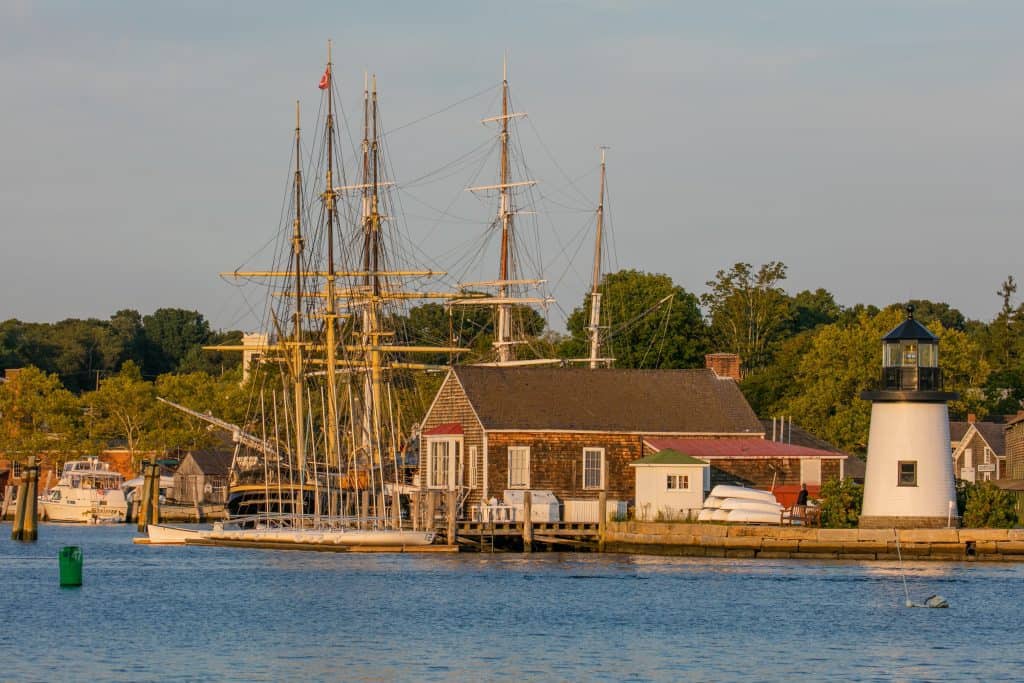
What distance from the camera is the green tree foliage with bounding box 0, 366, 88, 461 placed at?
112438 millimetres

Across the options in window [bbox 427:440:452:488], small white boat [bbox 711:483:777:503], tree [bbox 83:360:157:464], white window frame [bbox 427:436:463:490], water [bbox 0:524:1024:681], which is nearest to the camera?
water [bbox 0:524:1024:681]

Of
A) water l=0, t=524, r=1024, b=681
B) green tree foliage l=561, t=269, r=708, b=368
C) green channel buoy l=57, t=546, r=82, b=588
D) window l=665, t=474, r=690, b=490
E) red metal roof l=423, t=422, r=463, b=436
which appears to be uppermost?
green tree foliage l=561, t=269, r=708, b=368

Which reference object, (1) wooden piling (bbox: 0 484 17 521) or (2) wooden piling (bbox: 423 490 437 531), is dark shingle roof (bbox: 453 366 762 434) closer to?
(2) wooden piling (bbox: 423 490 437 531)

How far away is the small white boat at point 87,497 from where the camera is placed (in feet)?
329

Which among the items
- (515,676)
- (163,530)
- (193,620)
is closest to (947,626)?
(515,676)

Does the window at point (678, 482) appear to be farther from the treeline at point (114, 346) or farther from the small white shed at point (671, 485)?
the treeline at point (114, 346)

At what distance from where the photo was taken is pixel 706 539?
192 ft

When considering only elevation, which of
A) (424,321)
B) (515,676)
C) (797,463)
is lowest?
(515,676)

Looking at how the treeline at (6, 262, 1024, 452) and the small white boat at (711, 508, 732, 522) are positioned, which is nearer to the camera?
the small white boat at (711, 508, 732, 522)

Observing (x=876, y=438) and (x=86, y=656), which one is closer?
(x=86, y=656)

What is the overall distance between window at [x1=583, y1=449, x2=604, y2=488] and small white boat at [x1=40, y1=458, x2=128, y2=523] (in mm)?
42667

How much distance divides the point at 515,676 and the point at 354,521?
2925cm

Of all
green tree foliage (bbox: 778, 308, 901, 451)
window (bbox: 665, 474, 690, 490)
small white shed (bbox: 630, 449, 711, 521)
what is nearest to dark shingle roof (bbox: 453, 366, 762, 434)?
small white shed (bbox: 630, 449, 711, 521)

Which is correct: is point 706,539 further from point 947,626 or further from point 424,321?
point 424,321
